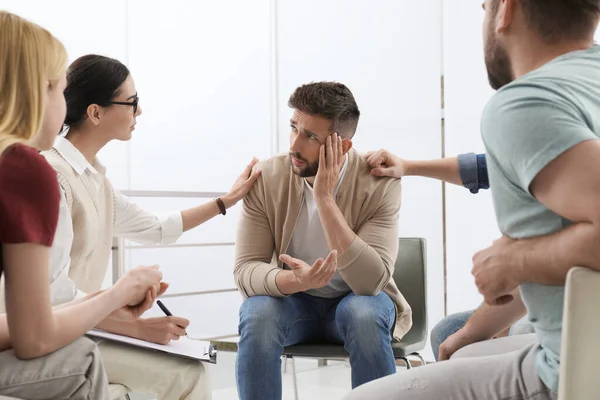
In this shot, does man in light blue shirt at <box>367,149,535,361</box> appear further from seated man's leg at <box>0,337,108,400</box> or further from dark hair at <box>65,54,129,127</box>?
dark hair at <box>65,54,129,127</box>

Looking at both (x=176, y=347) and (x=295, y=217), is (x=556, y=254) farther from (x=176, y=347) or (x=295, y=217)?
(x=295, y=217)

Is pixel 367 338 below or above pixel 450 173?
below

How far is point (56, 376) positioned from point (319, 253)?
4.28 feet

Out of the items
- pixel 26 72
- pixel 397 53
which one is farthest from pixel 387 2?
pixel 26 72

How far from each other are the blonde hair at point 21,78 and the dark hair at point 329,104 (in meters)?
1.26

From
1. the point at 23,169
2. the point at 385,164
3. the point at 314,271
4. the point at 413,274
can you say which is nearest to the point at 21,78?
the point at 23,169

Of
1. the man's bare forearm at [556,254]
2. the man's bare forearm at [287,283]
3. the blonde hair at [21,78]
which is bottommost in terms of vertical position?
the man's bare forearm at [287,283]

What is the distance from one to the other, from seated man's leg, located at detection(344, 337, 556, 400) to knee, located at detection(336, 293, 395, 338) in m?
0.93

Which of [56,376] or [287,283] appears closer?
[56,376]

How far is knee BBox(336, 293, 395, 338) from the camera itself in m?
1.92

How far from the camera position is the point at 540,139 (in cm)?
78

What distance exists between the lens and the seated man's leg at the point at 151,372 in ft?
4.51

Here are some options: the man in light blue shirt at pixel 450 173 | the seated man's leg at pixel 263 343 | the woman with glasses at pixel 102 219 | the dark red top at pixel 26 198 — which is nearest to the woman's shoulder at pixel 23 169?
the dark red top at pixel 26 198

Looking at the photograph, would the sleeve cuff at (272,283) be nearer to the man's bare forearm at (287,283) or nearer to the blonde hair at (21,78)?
the man's bare forearm at (287,283)
